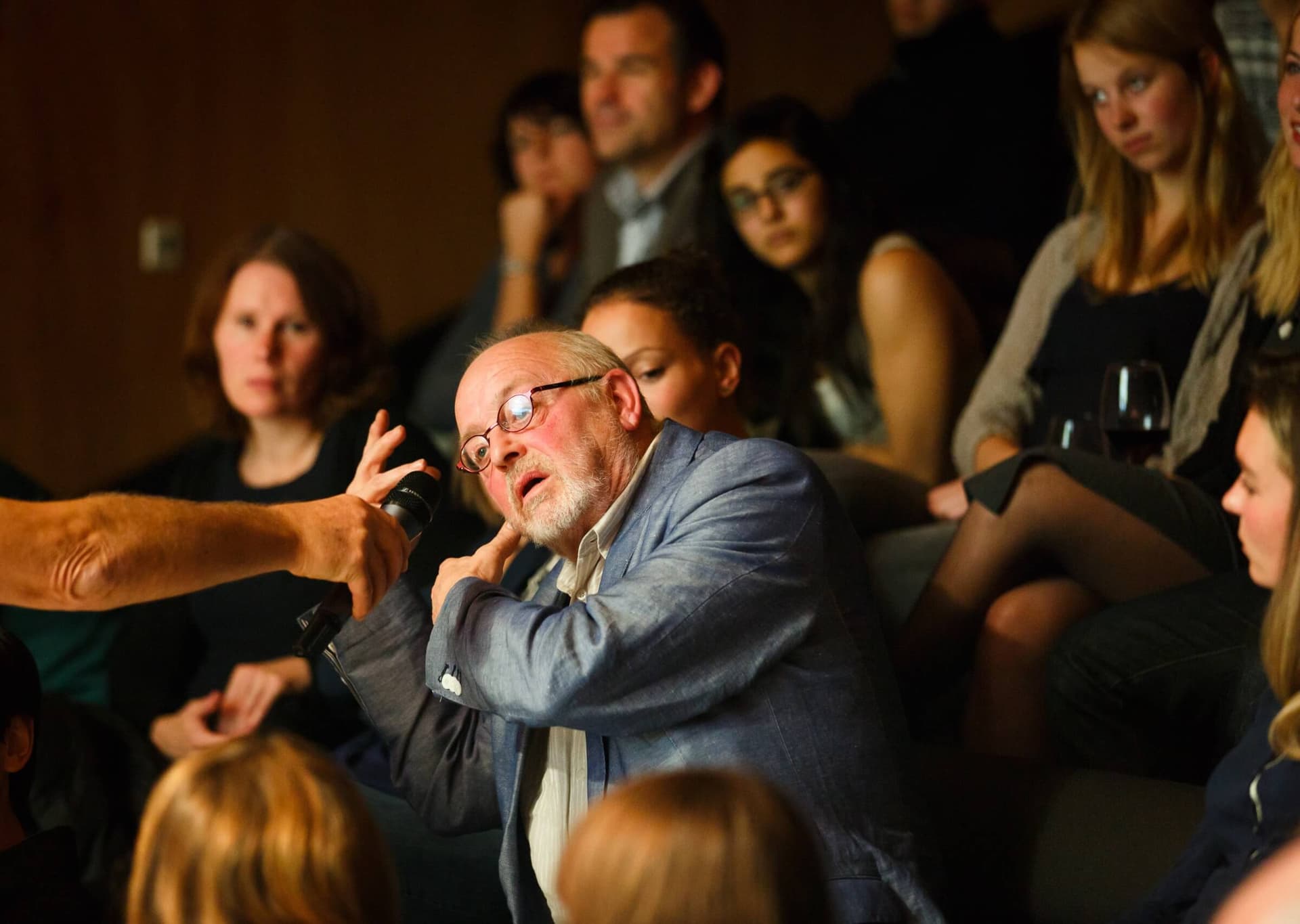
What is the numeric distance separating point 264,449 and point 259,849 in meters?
1.91

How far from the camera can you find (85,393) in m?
4.75

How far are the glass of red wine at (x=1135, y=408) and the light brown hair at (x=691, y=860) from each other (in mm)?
1477

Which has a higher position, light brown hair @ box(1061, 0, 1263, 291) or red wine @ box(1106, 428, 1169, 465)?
light brown hair @ box(1061, 0, 1263, 291)

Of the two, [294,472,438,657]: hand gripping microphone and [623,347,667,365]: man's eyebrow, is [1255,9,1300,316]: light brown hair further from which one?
[294,472,438,657]: hand gripping microphone

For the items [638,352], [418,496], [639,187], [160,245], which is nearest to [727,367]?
[638,352]

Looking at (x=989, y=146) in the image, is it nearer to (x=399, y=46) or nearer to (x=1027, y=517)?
(x=1027, y=517)

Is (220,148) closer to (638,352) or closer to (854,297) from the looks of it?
(854,297)

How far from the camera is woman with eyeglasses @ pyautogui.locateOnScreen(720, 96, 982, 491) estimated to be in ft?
9.87

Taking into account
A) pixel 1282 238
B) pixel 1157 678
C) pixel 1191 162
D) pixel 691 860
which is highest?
pixel 1191 162

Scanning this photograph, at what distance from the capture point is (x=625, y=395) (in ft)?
6.35

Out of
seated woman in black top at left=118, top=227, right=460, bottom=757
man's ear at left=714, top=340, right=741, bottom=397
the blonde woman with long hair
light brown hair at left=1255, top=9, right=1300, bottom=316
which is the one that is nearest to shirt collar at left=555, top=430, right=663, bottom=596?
man's ear at left=714, top=340, right=741, bottom=397

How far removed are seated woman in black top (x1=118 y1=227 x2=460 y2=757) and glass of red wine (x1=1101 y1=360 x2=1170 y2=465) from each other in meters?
1.16

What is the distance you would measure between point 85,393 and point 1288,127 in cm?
365

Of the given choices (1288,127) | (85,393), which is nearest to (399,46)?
(85,393)
